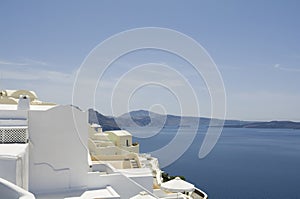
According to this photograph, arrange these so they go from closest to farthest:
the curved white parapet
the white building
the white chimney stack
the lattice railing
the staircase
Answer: the curved white parapet, the lattice railing, the white building, the white chimney stack, the staircase

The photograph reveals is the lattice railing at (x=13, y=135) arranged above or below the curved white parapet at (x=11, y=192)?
above

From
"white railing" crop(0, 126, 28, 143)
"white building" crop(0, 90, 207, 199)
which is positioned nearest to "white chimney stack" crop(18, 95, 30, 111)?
"white building" crop(0, 90, 207, 199)

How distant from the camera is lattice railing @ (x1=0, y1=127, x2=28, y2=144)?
9297 mm

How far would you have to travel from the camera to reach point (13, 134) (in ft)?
→ 30.7

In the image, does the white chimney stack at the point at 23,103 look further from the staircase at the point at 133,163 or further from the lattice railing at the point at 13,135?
the staircase at the point at 133,163

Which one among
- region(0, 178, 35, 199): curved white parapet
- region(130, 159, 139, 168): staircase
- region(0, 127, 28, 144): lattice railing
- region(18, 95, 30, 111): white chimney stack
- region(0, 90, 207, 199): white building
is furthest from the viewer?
region(130, 159, 139, 168): staircase

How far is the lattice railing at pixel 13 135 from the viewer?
930 centimetres

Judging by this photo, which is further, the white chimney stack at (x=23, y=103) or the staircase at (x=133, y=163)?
the staircase at (x=133, y=163)

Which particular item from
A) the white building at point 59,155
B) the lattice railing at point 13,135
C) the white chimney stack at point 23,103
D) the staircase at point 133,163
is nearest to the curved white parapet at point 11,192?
the white building at point 59,155

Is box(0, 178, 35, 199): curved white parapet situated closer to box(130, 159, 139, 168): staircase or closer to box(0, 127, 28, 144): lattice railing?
box(0, 127, 28, 144): lattice railing

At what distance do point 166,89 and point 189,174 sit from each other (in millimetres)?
35960

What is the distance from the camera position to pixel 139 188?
1115 centimetres

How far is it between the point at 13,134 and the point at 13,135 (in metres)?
0.04

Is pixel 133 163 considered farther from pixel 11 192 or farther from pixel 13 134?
pixel 11 192
